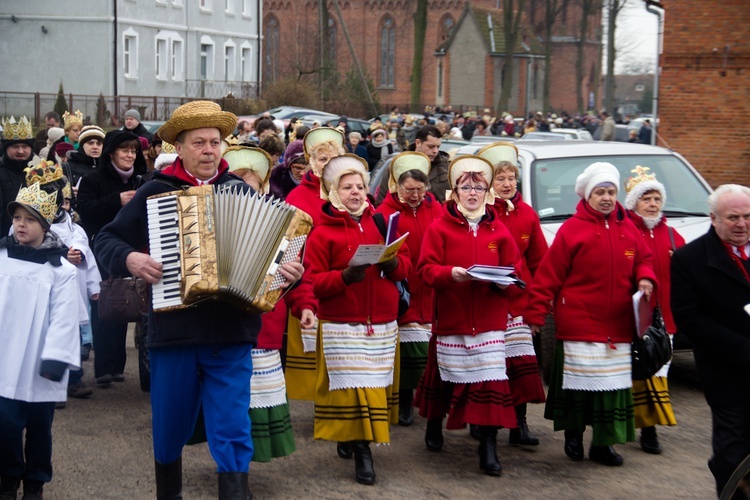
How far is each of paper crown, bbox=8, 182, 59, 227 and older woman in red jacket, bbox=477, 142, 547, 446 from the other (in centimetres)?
285

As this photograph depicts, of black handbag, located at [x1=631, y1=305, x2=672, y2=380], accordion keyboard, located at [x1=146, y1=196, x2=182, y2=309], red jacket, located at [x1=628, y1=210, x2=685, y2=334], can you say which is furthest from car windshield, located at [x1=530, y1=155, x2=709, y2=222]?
accordion keyboard, located at [x1=146, y1=196, x2=182, y2=309]

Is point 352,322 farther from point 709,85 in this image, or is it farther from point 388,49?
point 388,49

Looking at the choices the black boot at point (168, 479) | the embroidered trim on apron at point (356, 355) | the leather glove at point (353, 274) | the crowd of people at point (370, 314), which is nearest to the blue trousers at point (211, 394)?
the crowd of people at point (370, 314)

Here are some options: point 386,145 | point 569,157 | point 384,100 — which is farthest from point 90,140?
point 384,100

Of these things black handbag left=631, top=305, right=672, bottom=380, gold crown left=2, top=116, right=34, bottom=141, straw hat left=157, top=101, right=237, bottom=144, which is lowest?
black handbag left=631, top=305, right=672, bottom=380

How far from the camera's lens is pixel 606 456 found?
7.48 meters

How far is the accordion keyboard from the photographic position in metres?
5.13

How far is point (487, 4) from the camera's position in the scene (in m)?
A: 86.6

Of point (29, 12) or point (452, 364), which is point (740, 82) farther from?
point (29, 12)

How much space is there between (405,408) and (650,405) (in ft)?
6.20

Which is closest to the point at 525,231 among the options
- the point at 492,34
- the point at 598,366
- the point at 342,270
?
the point at 598,366

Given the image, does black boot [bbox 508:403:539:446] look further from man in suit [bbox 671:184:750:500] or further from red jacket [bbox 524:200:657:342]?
man in suit [bbox 671:184:750:500]

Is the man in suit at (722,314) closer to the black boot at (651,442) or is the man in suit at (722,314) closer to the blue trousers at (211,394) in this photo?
the black boot at (651,442)

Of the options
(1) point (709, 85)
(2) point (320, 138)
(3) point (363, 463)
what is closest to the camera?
(3) point (363, 463)
